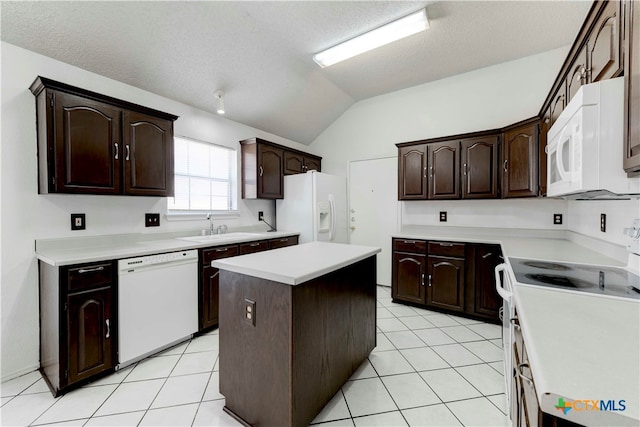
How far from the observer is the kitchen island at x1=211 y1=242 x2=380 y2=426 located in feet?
4.46

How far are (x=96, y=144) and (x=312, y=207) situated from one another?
7.87 feet

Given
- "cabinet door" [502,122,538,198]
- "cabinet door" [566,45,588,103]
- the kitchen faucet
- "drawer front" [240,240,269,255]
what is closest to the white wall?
the kitchen faucet

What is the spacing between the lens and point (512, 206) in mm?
3176

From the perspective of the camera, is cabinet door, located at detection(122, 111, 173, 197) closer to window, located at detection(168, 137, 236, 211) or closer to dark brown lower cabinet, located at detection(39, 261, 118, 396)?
window, located at detection(168, 137, 236, 211)

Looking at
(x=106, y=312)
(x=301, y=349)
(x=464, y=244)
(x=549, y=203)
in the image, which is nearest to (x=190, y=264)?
(x=106, y=312)

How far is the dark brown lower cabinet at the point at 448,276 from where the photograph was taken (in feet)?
9.27

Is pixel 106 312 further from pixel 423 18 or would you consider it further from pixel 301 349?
pixel 423 18

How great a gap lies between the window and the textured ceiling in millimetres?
522

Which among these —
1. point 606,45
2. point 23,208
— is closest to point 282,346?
point 606,45

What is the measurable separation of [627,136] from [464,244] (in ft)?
6.69

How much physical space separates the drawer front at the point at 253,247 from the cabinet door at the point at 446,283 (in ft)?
6.54

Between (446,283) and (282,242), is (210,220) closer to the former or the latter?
(282,242)

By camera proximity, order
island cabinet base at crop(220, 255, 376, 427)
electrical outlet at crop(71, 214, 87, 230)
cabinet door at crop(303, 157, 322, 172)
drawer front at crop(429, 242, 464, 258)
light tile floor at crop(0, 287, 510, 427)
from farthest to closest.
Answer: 1. cabinet door at crop(303, 157, 322, 172)
2. drawer front at crop(429, 242, 464, 258)
3. electrical outlet at crop(71, 214, 87, 230)
4. light tile floor at crop(0, 287, 510, 427)
5. island cabinet base at crop(220, 255, 376, 427)

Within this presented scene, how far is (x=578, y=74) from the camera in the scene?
1.61m
